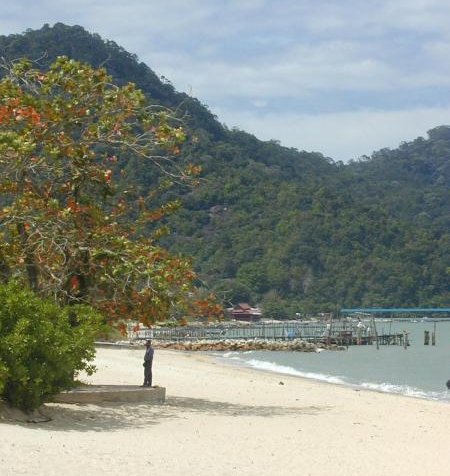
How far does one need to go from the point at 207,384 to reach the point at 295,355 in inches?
1346

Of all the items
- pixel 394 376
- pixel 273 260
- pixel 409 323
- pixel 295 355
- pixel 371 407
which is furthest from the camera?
pixel 409 323

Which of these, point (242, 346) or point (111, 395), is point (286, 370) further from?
point (111, 395)

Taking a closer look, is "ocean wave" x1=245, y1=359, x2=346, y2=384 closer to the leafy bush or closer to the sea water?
the sea water

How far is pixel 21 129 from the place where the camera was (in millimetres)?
15422

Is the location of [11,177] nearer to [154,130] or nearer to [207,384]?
[154,130]

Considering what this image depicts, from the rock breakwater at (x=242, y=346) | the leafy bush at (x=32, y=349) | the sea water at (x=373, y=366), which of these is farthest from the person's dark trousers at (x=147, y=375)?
the rock breakwater at (x=242, y=346)

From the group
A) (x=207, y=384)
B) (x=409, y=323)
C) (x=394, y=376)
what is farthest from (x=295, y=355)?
(x=409, y=323)

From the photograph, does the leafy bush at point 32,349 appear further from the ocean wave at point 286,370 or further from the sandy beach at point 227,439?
the ocean wave at point 286,370

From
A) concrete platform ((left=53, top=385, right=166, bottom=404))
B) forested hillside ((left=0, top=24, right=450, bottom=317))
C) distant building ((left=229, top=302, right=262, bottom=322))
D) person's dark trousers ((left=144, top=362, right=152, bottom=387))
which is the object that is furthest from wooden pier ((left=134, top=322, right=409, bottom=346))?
concrete platform ((left=53, top=385, right=166, bottom=404))

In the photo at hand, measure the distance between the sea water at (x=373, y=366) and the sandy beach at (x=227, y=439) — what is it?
11939 millimetres

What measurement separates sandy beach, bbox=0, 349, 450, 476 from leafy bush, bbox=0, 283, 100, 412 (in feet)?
1.58

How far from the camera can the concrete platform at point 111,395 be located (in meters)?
16.1

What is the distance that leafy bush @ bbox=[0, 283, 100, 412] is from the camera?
41.7 feet

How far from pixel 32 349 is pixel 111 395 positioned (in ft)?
13.2
